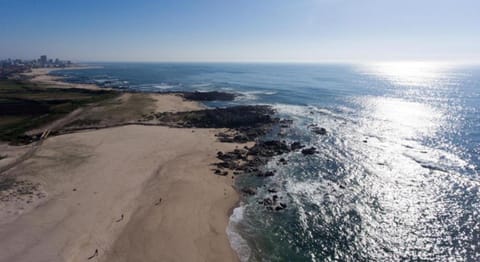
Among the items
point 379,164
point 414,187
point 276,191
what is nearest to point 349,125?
point 379,164

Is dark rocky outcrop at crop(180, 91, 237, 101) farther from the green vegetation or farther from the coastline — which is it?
the coastline

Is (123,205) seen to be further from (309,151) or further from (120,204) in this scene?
(309,151)

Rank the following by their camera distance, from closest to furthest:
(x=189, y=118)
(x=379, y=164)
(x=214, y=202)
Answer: (x=214, y=202), (x=379, y=164), (x=189, y=118)

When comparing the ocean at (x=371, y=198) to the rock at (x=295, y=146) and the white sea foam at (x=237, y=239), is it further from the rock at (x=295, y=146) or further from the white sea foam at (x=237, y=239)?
the rock at (x=295, y=146)

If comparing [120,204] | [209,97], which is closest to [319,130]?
[120,204]

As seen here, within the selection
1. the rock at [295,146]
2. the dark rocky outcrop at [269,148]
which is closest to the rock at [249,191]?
the dark rocky outcrop at [269,148]

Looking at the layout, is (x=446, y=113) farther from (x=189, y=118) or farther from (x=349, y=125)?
(x=189, y=118)
